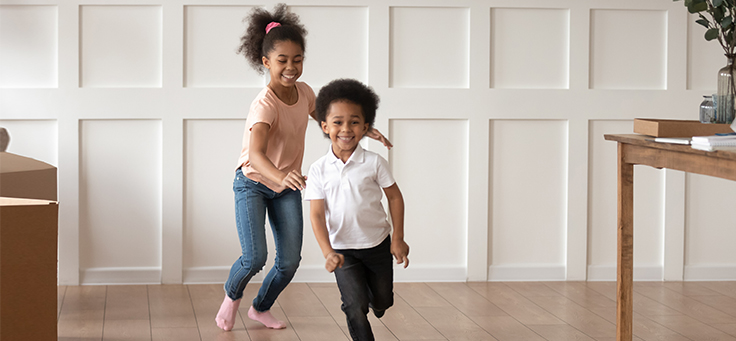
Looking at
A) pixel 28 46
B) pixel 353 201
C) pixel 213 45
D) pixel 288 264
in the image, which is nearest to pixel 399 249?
pixel 353 201

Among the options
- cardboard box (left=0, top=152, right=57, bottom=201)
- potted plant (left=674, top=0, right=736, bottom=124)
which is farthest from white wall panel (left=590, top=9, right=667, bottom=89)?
cardboard box (left=0, top=152, right=57, bottom=201)

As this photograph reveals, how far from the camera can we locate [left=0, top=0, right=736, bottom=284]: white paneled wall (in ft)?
10.4

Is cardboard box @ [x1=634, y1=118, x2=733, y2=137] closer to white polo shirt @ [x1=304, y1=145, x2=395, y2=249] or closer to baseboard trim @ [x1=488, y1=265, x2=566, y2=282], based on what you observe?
white polo shirt @ [x1=304, y1=145, x2=395, y2=249]

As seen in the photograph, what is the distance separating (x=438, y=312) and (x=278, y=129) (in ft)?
3.58

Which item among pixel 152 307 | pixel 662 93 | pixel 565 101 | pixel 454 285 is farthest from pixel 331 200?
pixel 662 93

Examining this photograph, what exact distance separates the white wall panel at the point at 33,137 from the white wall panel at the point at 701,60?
312cm

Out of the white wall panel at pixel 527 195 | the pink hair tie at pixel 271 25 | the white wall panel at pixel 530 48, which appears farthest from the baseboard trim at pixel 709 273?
the pink hair tie at pixel 271 25

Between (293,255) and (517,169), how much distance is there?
145 cm

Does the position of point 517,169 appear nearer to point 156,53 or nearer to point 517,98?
point 517,98

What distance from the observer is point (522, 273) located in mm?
3445

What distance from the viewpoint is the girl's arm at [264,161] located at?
1806 millimetres

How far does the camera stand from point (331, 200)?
1.94 m

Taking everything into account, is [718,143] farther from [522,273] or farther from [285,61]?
[522,273]

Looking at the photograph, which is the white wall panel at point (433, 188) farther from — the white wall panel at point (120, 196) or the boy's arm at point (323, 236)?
the boy's arm at point (323, 236)
